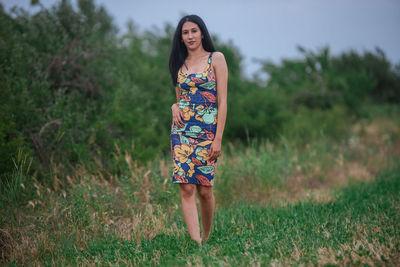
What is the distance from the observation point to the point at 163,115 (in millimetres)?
9945

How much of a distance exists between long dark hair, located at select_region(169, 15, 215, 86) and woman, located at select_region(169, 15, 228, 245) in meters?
0.01

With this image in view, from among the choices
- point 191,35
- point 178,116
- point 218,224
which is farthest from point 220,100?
point 218,224

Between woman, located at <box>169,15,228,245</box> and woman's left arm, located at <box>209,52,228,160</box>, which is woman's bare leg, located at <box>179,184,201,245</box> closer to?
woman, located at <box>169,15,228,245</box>

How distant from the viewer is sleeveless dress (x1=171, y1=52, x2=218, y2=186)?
3.91 metres

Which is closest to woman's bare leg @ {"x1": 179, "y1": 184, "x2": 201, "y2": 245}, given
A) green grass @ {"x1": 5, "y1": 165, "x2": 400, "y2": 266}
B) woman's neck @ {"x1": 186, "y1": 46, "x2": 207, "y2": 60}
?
green grass @ {"x1": 5, "y1": 165, "x2": 400, "y2": 266}

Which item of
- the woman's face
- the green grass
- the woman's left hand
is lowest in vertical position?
the green grass

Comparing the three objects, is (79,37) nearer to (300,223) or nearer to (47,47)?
(47,47)

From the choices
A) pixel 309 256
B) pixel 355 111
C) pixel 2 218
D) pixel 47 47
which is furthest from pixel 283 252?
pixel 355 111

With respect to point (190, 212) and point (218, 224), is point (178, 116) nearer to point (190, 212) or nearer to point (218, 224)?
point (190, 212)

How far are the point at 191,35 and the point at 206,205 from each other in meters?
1.86

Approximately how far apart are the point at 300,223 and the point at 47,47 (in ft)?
20.1

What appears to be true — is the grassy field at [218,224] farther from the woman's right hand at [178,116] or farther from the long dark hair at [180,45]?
the long dark hair at [180,45]

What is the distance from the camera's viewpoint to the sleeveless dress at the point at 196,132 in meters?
3.91

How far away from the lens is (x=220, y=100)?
13.0ft
